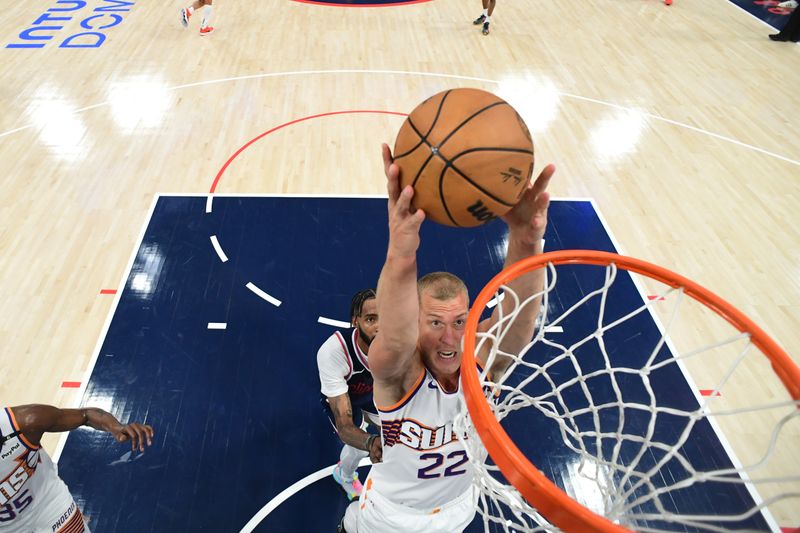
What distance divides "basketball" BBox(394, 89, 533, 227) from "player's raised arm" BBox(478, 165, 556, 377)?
8cm

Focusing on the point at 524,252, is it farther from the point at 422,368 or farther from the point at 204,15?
the point at 204,15

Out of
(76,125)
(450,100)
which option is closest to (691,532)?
(450,100)

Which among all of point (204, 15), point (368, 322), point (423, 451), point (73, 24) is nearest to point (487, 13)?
point (204, 15)

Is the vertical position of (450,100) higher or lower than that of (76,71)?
higher

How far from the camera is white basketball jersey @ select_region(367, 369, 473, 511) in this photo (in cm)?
230

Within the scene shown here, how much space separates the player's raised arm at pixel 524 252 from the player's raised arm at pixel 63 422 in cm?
209

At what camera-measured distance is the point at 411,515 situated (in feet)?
8.61

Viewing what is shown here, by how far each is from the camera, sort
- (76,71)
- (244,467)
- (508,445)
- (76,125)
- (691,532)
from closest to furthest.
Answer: (508,445) → (691,532) → (244,467) → (76,125) → (76,71)

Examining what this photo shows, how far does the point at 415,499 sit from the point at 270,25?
376 inches

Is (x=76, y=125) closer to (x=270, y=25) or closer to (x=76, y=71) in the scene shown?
(x=76, y=71)

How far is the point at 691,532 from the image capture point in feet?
11.7

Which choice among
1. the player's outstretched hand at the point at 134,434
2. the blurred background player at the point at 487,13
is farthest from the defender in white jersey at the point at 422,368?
the blurred background player at the point at 487,13

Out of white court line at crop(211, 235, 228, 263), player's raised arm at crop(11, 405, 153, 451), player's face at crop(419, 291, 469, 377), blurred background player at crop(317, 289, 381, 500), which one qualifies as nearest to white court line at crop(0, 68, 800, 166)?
white court line at crop(211, 235, 228, 263)

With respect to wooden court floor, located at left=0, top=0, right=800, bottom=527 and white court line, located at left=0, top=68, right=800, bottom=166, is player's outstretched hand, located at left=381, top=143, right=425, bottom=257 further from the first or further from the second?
white court line, located at left=0, top=68, right=800, bottom=166
